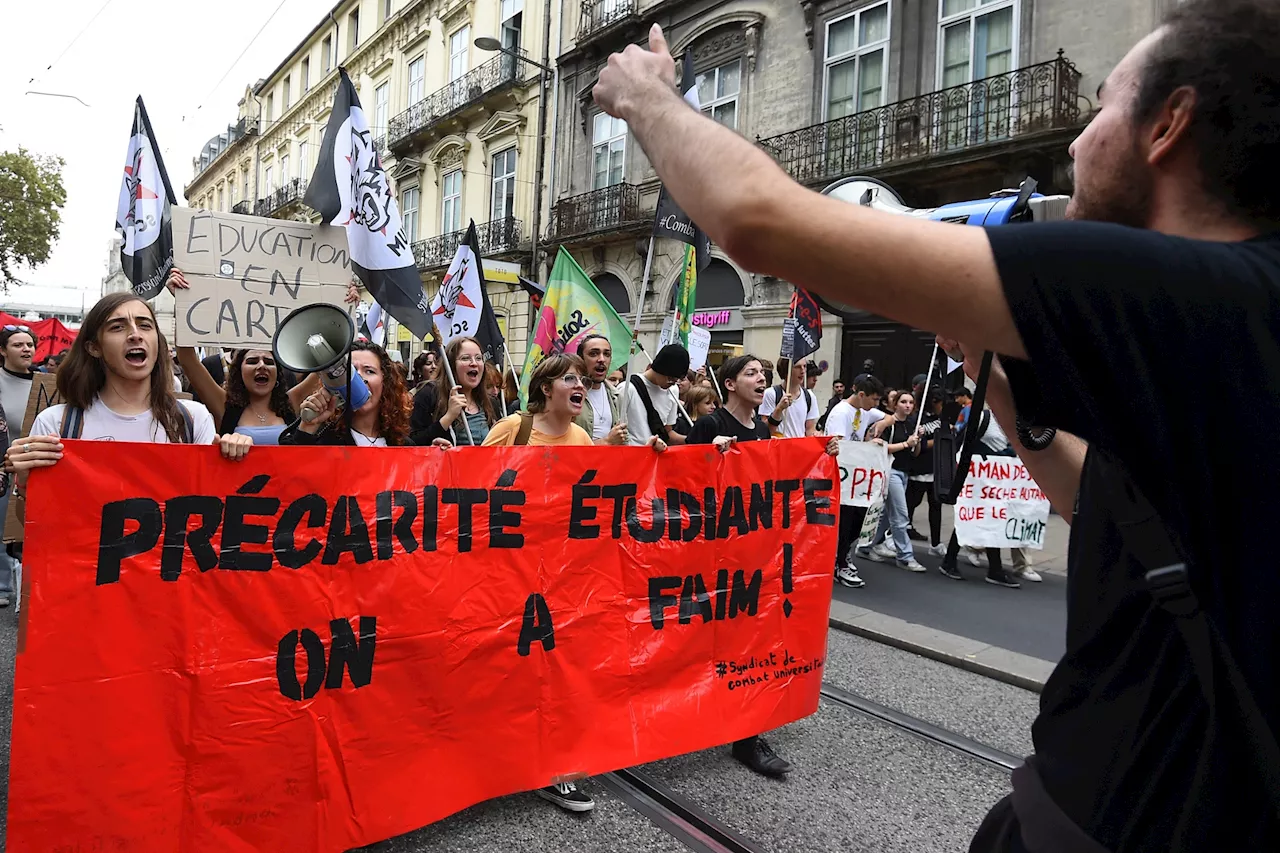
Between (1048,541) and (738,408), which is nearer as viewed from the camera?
(738,408)

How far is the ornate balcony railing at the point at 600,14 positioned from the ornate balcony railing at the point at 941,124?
642cm

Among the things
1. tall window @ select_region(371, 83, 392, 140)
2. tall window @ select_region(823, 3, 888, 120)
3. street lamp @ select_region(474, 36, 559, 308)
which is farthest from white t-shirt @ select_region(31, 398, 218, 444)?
tall window @ select_region(371, 83, 392, 140)

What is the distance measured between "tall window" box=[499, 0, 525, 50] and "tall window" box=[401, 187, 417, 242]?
713cm

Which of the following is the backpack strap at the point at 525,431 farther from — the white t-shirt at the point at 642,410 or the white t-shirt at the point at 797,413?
the white t-shirt at the point at 797,413

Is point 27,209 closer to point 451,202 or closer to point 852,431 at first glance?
point 451,202

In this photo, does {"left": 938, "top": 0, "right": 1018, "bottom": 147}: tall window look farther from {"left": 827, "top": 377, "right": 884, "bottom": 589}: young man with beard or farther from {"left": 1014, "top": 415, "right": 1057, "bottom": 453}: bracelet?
{"left": 1014, "top": 415, "right": 1057, "bottom": 453}: bracelet

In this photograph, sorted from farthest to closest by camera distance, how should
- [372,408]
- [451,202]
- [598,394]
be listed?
[451,202], [598,394], [372,408]

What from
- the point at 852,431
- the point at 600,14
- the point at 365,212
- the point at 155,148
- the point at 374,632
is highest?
the point at 600,14

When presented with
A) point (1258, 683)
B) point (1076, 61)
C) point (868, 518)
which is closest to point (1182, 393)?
point (1258, 683)

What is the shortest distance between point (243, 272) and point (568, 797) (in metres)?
3.32

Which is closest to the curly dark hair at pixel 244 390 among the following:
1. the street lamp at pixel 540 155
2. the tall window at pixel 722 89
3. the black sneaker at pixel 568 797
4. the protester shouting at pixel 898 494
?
the black sneaker at pixel 568 797

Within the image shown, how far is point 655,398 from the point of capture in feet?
20.4

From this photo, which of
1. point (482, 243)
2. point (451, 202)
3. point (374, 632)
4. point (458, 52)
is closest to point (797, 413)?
point (374, 632)

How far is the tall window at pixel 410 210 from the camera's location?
30.0m
